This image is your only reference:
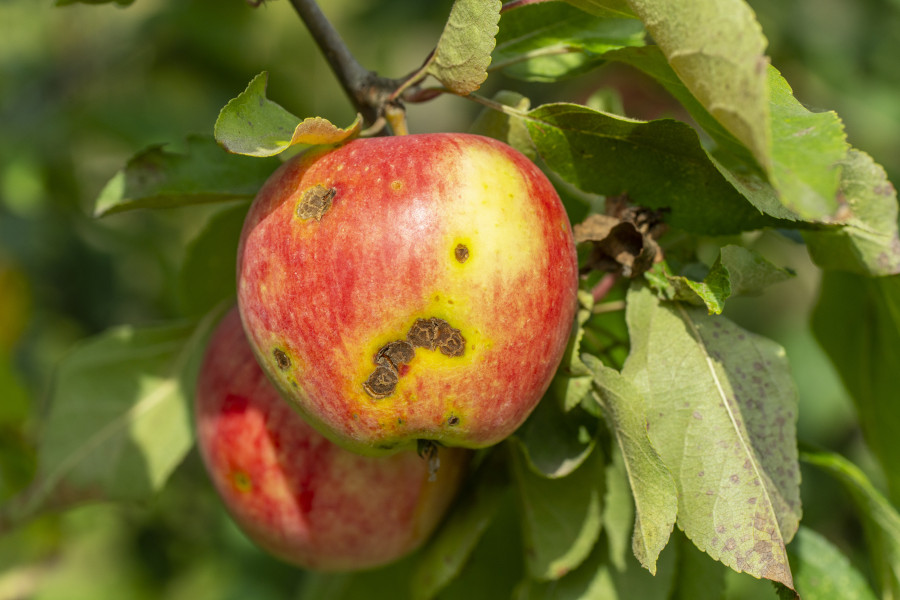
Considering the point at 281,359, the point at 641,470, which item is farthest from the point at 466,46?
the point at 641,470

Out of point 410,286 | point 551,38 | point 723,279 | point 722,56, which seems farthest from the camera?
point 551,38

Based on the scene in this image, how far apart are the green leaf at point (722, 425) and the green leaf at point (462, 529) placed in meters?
0.29

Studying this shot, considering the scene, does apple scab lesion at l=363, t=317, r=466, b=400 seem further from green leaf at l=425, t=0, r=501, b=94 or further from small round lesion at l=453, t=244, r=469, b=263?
green leaf at l=425, t=0, r=501, b=94

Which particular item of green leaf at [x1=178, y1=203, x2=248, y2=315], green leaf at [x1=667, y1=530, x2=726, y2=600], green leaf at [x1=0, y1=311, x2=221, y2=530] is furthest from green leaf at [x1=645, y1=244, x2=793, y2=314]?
green leaf at [x1=0, y1=311, x2=221, y2=530]

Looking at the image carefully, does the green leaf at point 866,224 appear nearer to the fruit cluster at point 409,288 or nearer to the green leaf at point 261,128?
the fruit cluster at point 409,288

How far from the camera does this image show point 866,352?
1276 millimetres

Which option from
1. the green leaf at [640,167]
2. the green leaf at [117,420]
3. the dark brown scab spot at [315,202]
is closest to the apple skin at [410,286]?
the dark brown scab spot at [315,202]

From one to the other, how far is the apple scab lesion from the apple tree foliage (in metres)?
0.21

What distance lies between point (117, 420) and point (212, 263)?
293 mm

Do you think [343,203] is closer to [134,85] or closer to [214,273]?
[214,273]

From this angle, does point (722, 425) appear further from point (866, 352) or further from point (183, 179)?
point (183, 179)

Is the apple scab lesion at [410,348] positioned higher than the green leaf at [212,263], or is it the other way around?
the apple scab lesion at [410,348]

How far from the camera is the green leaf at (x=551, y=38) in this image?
1.09 metres

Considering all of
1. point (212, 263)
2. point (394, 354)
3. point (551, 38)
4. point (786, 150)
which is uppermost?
point (786, 150)
